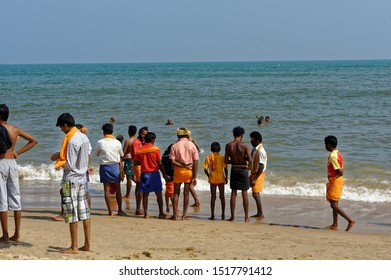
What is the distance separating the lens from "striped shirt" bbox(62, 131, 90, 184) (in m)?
6.45

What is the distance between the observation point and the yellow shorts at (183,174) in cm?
943

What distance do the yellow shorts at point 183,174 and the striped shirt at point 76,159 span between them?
3.09 m

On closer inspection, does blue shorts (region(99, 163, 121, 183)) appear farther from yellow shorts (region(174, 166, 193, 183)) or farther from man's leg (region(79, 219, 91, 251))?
man's leg (region(79, 219, 91, 251))

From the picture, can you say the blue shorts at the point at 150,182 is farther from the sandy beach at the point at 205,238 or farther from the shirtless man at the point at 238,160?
the shirtless man at the point at 238,160

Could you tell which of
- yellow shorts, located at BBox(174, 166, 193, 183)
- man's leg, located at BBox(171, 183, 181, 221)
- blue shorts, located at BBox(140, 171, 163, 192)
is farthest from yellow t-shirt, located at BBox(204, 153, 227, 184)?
blue shorts, located at BBox(140, 171, 163, 192)

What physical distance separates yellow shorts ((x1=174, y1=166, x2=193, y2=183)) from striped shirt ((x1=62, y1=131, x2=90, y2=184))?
10.1 feet

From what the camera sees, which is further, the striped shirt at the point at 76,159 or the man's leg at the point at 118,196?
the man's leg at the point at 118,196

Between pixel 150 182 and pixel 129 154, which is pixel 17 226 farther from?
pixel 129 154

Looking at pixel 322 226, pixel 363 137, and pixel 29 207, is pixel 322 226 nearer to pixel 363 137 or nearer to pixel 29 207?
pixel 29 207

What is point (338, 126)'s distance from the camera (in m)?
23.2

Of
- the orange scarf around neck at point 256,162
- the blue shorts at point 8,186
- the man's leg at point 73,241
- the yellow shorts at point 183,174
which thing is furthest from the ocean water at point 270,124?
the man's leg at point 73,241

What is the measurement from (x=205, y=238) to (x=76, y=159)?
7.94 feet

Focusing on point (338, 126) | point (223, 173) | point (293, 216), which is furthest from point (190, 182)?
point (338, 126)

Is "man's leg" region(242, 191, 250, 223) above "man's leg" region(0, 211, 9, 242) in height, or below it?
below
